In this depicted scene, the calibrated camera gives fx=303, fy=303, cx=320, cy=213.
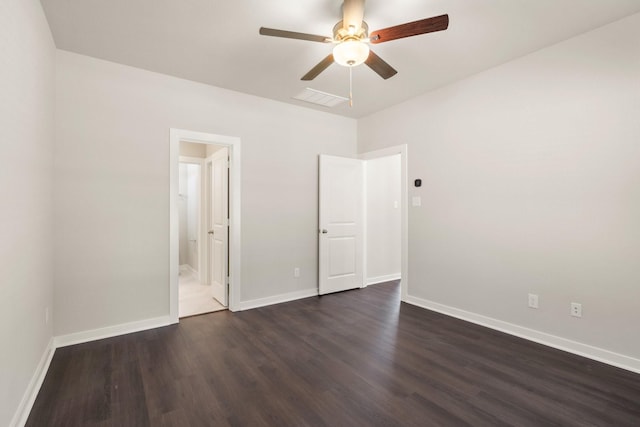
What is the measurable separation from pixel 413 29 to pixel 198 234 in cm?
482

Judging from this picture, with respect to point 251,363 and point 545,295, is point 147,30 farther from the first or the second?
point 545,295

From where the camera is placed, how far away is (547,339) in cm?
Result: 288

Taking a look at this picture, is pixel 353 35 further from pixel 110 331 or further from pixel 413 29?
pixel 110 331

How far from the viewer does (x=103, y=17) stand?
2432 mm

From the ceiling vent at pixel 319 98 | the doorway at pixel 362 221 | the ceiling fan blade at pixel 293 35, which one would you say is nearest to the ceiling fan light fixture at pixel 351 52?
the ceiling fan blade at pixel 293 35

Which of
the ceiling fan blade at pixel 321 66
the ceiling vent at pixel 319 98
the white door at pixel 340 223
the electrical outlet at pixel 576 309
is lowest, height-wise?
the electrical outlet at pixel 576 309

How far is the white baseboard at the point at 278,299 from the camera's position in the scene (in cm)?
397

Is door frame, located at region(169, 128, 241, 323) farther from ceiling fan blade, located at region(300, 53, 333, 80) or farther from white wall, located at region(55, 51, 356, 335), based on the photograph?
ceiling fan blade, located at region(300, 53, 333, 80)

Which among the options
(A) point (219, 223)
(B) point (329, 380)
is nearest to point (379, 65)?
(B) point (329, 380)

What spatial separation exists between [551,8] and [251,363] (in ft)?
12.1

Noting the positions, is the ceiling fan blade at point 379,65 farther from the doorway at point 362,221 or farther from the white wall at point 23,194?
the white wall at point 23,194

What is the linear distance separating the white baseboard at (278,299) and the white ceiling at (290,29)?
2.78 meters

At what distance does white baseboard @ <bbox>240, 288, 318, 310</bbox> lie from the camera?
13.0ft

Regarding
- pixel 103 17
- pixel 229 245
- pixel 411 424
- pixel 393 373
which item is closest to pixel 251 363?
pixel 393 373
